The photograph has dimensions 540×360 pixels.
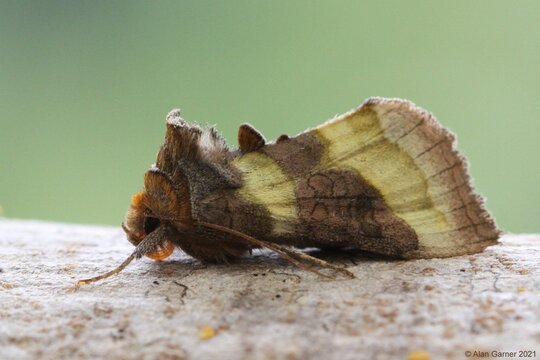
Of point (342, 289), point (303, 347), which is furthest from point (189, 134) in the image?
point (303, 347)

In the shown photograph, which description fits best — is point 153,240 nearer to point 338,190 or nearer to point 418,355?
point 338,190

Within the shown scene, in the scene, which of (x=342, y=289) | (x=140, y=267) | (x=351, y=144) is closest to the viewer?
(x=342, y=289)

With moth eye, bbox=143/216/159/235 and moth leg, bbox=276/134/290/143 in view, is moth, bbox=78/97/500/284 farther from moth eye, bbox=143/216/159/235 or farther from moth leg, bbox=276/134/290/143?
moth eye, bbox=143/216/159/235

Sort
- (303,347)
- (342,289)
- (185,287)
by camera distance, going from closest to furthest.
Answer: (303,347) < (342,289) < (185,287)

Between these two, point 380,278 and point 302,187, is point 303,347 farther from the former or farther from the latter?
point 302,187

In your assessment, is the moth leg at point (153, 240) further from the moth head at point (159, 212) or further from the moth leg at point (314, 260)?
the moth leg at point (314, 260)

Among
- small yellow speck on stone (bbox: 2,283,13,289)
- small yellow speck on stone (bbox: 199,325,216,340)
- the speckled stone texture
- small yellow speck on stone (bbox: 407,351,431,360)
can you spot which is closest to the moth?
the speckled stone texture
